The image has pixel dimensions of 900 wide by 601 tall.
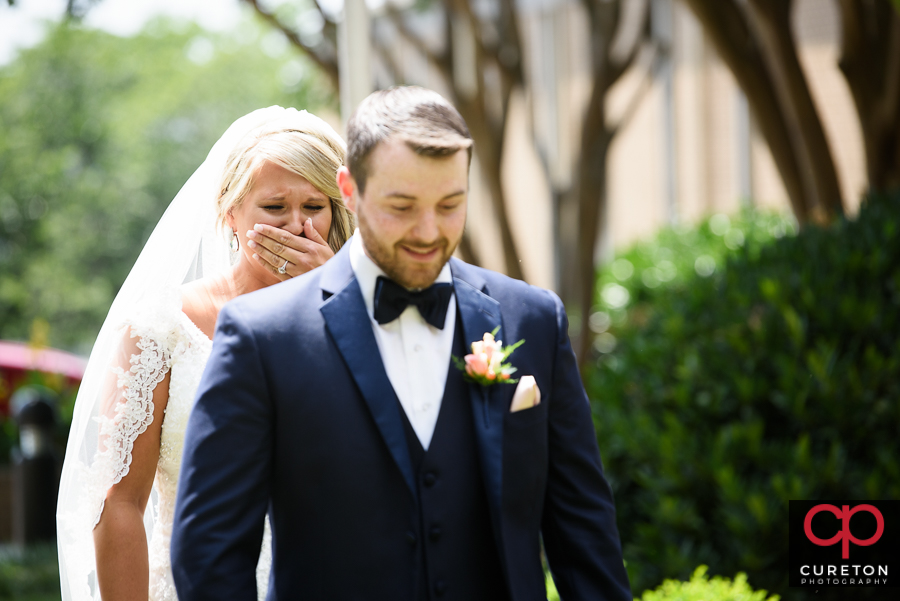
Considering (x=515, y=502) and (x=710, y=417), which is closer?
(x=515, y=502)

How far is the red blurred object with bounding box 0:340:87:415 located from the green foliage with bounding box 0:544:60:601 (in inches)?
132

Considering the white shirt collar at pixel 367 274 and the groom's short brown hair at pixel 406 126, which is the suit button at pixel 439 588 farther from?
the groom's short brown hair at pixel 406 126

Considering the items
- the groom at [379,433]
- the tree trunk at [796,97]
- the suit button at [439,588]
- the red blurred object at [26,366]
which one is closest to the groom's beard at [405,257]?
the groom at [379,433]

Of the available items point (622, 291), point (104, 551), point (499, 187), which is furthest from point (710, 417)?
point (622, 291)

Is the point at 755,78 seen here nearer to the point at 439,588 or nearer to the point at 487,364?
the point at 487,364

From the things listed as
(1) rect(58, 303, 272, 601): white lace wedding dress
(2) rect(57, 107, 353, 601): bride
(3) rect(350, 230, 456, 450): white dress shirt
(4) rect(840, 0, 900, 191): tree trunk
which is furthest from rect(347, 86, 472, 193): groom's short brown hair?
(4) rect(840, 0, 900, 191): tree trunk

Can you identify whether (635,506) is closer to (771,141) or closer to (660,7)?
(771,141)

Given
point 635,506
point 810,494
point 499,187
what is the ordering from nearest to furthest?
point 810,494 → point 635,506 → point 499,187

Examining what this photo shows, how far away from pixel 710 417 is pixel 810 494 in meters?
0.65

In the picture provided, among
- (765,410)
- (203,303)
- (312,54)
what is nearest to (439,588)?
(203,303)

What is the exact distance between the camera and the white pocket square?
1951 millimetres

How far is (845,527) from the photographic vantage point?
4.11 m

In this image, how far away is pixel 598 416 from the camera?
5266 mm

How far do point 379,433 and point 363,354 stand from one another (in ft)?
0.55
